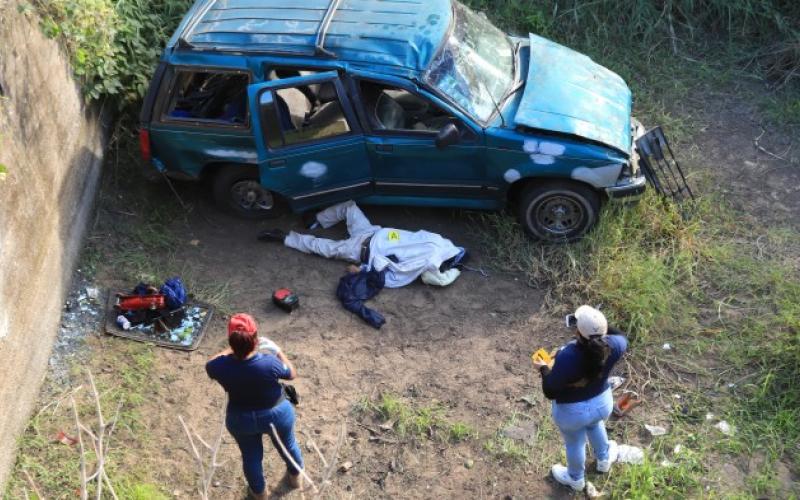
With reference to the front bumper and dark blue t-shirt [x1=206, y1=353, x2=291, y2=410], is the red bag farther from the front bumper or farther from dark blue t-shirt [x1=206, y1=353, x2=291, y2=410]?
the front bumper

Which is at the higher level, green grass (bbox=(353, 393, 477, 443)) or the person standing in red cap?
the person standing in red cap

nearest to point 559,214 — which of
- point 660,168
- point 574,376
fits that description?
point 660,168

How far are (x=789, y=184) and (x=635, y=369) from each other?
2989 mm

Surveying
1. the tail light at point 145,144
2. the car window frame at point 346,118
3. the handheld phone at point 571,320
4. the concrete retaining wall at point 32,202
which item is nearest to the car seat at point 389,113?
the car window frame at point 346,118

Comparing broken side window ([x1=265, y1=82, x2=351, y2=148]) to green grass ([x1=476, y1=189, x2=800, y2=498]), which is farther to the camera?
broken side window ([x1=265, y1=82, x2=351, y2=148])

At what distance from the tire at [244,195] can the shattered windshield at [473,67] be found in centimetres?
188

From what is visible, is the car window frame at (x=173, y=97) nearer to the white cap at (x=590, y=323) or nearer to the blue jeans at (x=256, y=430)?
the blue jeans at (x=256, y=430)

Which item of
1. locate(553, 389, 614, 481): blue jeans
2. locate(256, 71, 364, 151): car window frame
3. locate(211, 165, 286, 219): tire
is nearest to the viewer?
locate(553, 389, 614, 481): blue jeans

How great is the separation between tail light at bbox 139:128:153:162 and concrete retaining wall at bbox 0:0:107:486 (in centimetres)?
51

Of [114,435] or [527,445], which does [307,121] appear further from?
[527,445]

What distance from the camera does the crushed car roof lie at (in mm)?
6605

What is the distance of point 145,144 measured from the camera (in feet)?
23.3

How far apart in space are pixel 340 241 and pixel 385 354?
126 cm

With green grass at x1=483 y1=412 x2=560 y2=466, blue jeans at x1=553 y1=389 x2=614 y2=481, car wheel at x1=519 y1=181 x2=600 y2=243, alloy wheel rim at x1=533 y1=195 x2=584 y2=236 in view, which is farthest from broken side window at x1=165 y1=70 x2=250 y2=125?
blue jeans at x1=553 y1=389 x2=614 y2=481
